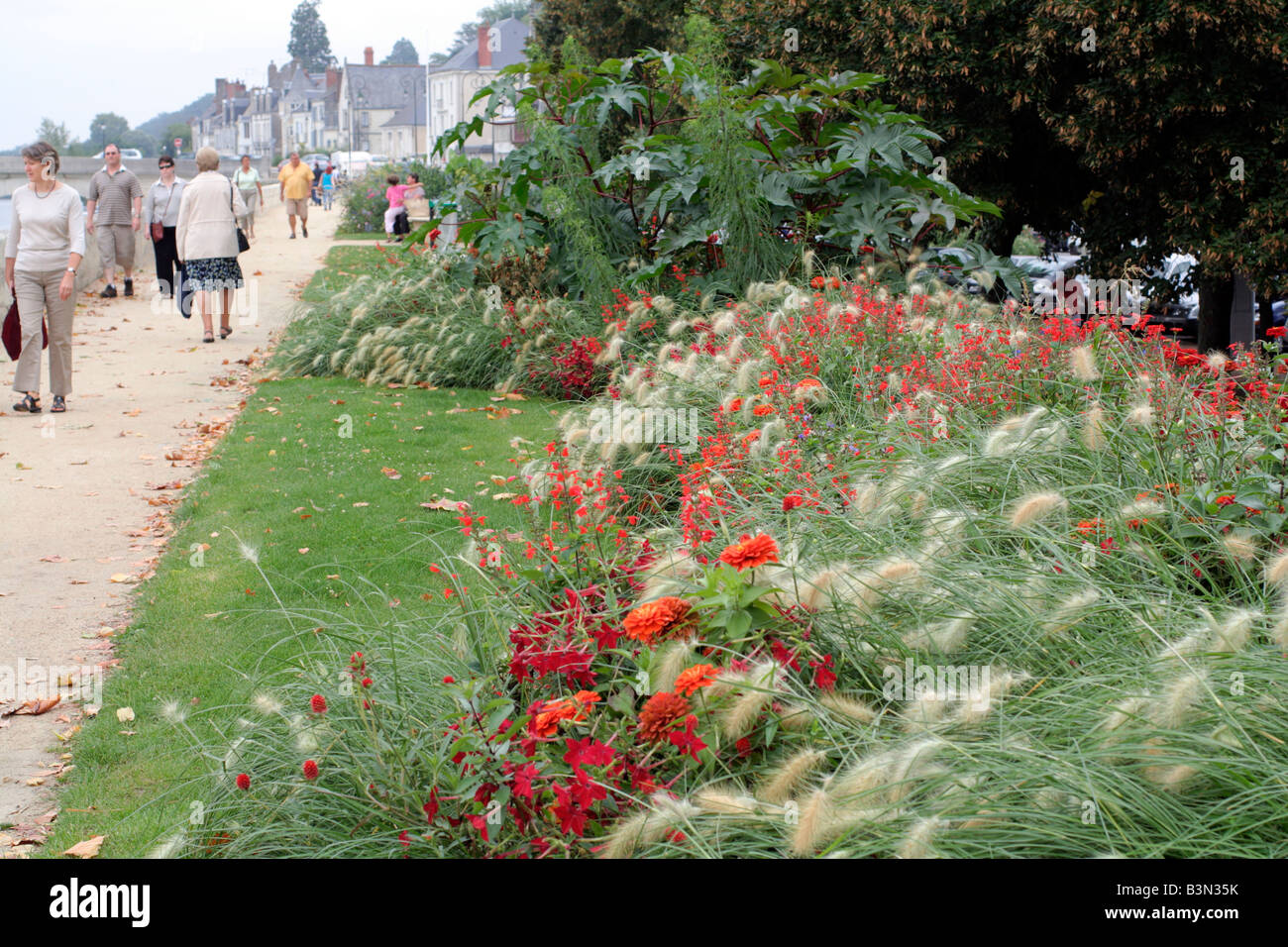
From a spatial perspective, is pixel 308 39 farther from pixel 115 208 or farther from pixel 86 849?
pixel 86 849

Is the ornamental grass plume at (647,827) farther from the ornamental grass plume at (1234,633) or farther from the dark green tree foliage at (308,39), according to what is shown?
the dark green tree foliage at (308,39)

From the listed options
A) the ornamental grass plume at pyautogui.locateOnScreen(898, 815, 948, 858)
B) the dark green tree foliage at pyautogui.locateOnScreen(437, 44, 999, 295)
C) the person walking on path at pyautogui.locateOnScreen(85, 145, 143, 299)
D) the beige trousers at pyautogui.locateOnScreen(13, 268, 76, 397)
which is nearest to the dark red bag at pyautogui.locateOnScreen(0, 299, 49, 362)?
the beige trousers at pyautogui.locateOnScreen(13, 268, 76, 397)

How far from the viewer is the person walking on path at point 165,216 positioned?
48.8 ft

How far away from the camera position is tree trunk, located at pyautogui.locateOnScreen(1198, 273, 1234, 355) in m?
14.0

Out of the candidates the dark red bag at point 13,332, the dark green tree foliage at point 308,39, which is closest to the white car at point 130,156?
the dark red bag at point 13,332

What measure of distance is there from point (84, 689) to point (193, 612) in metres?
0.77

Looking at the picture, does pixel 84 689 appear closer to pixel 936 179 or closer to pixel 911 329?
pixel 911 329

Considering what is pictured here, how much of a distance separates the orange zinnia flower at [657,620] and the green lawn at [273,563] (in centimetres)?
92

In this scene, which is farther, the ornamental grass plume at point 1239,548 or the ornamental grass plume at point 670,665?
the ornamental grass plume at point 1239,548

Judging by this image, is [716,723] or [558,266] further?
[558,266]

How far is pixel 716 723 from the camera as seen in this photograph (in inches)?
115

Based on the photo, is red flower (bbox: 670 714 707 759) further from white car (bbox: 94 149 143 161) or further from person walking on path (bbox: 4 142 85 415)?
white car (bbox: 94 149 143 161)

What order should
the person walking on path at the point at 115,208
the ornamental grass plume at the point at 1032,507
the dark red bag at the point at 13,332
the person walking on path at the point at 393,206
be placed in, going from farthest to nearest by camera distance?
the person walking on path at the point at 393,206 < the person walking on path at the point at 115,208 < the dark red bag at the point at 13,332 < the ornamental grass plume at the point at 1032,507
